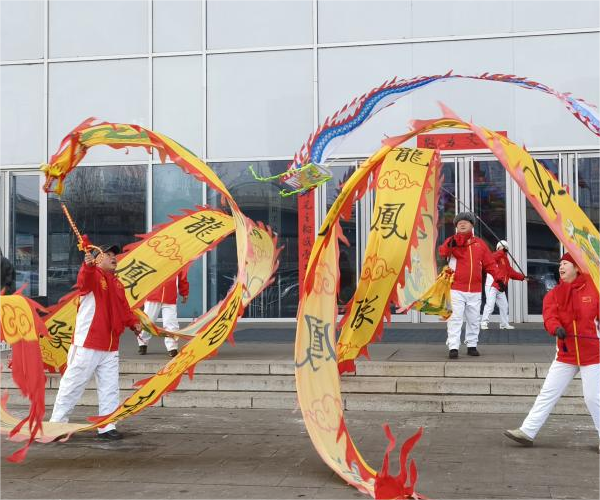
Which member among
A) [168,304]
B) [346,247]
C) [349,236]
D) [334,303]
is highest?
[349,236]

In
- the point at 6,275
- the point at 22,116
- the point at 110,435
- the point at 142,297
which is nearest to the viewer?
the point at 110,435

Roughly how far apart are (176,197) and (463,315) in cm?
772

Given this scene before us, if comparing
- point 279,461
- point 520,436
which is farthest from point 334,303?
point 520,436

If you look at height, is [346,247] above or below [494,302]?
above

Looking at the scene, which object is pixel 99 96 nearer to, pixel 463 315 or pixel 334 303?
pixel 463 315

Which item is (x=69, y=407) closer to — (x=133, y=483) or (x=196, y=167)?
(x=133, y=483)

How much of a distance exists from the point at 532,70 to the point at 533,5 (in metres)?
1.15

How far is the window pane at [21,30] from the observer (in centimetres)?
1733

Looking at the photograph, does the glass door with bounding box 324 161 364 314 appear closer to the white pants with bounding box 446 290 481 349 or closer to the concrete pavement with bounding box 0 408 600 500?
the white pants with bounding box 446 290 481 349

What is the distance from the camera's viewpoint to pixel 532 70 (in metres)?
15.6

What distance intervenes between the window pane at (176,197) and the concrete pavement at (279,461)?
311 inches

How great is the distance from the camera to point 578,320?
7.18 metres

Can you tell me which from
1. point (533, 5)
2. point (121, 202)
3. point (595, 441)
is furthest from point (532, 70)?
point (595, 441)

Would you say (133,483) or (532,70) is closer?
(133,483)
